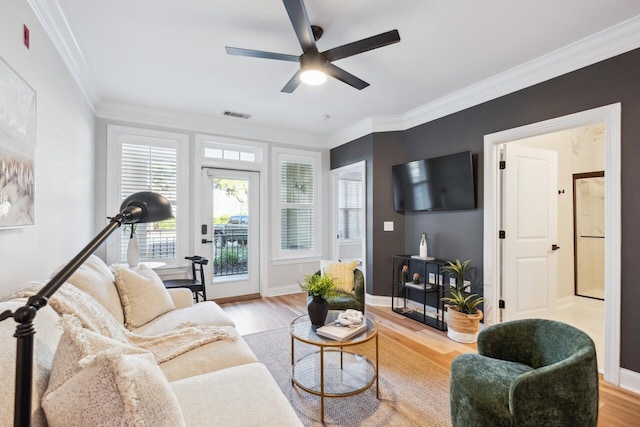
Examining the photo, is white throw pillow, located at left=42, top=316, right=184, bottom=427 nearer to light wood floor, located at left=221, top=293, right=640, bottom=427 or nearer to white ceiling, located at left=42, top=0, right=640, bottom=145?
white ceiling, located at left=42, top=0, right=640, bottom=145

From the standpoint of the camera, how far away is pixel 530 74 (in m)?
2.83

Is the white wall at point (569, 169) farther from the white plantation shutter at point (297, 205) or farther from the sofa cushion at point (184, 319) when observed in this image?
the sofa cushion at point (184, 319)

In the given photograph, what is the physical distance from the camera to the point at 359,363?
101 inches

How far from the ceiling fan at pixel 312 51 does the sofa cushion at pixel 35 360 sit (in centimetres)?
188

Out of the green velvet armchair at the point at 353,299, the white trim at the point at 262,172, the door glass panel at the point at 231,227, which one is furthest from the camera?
the door glass panel at the point at 231,227

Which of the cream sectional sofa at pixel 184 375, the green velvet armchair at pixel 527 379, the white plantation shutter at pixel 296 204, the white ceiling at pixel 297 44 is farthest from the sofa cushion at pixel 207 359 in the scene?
the white plantation shutter at pixel 296 204

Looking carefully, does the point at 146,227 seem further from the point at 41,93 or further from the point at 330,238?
the point at 330,238

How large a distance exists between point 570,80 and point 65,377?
12.2ft

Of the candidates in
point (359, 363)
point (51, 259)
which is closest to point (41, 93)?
point (51, 259)

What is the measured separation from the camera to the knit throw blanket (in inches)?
54.9

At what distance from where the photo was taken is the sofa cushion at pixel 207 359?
1.55 meters

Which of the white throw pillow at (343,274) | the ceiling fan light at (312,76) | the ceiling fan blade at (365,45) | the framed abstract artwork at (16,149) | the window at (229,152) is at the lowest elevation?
the white throw pillow at (343,274)

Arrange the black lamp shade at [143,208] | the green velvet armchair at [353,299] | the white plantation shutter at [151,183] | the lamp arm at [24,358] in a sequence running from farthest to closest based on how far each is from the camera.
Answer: the white plantation shutter at [151,183] → the green velvet armchair at [353,299] → the black lamp shade at [143,208] → the lamp arm at [24,358]

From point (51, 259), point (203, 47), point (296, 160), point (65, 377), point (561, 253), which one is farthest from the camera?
point (296, 160)
